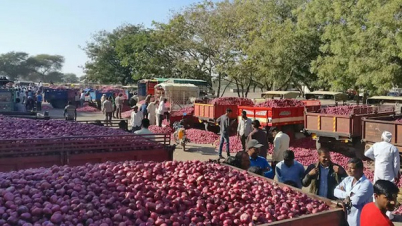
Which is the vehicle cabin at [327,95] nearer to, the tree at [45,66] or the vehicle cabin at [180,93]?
the vehicle cabin at [180,93]

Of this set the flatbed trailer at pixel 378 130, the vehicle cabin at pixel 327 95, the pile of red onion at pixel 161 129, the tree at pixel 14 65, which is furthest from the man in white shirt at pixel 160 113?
the tree at pixel 14 65

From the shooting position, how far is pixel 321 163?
18.3 ft

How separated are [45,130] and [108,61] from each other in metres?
56.9

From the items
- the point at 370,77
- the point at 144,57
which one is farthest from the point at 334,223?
the point at 144,57

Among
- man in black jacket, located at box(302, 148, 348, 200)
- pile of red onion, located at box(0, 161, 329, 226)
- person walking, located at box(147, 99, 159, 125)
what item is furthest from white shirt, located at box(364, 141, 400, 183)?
person walking, located at box(147, 99, 159, 125)

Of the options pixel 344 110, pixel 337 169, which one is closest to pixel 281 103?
pixel 344 110

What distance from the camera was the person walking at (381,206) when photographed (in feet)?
11.2

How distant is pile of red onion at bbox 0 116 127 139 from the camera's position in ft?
25.7

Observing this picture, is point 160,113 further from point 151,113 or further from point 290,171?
point 290,171

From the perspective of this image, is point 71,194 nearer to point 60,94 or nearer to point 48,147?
point 48,147

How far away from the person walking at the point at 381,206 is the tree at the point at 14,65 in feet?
343

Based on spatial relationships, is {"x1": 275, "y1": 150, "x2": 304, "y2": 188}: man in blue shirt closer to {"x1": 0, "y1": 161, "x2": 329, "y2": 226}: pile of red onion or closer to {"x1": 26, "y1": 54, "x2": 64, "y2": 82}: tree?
{"x1": 0, "y1": 161, "x2": 329, "y2": 226}: pile of red onion

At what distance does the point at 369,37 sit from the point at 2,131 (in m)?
17.2

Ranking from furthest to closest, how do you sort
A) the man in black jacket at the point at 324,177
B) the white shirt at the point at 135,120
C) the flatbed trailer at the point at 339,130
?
the white shirt at the point at 135,120
the flatbed trailer at the point at 339,130
the man in black jacket at the point at 324,177
